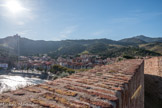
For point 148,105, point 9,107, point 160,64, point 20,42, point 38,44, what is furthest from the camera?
point 38,44

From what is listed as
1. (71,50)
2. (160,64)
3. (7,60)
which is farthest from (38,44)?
(160,64)

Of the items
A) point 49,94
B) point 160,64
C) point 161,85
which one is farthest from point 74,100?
point 160,64

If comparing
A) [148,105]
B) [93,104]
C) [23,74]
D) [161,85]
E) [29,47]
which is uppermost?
[29,47]

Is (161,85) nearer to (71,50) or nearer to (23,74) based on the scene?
(23,74)

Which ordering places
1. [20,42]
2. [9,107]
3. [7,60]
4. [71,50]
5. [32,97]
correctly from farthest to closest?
1. [20,42]
2. [71,50]
3. [7,60]
4. [32,97]
5. [9,107]

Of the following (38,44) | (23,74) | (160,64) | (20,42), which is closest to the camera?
(160,64)

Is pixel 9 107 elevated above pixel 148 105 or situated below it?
above

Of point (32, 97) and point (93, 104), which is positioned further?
point (32, 97)

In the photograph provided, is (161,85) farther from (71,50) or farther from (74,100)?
(71,50)

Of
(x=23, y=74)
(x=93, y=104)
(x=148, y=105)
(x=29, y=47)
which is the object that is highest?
(x=29, y=47)
